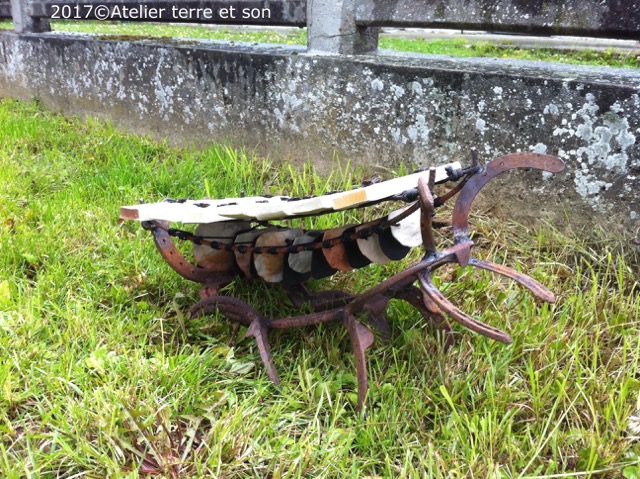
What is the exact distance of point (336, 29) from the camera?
2.97 meters

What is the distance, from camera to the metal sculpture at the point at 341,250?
1.54m

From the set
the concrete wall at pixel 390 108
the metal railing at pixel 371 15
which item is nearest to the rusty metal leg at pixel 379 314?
the concrete wall at pixel 390 108

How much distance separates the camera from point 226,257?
207 centimetres

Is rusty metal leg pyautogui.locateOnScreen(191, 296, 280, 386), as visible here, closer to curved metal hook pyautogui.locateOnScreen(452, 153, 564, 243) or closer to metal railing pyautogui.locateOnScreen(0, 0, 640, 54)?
curved metal hook pyautogui.locateOnScreen(452, 153, 564, 243)

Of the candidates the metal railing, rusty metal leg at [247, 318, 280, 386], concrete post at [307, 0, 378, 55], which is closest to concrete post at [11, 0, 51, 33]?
the metal railing

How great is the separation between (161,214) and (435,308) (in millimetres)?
921

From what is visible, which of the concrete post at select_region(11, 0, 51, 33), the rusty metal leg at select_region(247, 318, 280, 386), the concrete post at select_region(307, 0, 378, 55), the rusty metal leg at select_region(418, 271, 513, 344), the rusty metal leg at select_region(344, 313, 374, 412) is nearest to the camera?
the rusty metal leg at select_region(418, 271, 513, 344)

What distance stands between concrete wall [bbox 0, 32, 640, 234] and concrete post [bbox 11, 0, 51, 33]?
2.28 feet

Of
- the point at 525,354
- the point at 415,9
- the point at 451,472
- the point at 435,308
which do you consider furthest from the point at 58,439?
the point at 415,9

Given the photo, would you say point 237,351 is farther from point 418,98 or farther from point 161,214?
point 418,98

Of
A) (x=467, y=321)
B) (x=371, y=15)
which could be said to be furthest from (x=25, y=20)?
(x=467, y=321)

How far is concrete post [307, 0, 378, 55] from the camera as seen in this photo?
2.95 m

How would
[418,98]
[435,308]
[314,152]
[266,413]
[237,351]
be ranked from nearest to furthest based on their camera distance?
1. [266,413]
2. [435,308]
3. [237,351]
4. [418,98]
5. [314,152]

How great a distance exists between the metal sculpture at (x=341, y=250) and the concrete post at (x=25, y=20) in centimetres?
348
